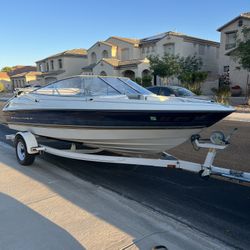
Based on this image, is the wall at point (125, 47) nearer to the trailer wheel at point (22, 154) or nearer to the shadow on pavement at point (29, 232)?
the trailer wheel at point (22, 154)

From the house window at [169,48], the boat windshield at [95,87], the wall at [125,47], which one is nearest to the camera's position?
the boat windshield at [95,87]

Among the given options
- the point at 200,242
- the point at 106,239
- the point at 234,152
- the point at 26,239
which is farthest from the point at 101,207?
the point at 234,152

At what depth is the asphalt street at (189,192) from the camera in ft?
11.9

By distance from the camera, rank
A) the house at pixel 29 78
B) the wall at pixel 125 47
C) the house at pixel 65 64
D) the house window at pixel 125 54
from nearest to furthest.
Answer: the wall at pixel 125 47
the house window at pixel 125 54
the house at pixel 65 64
the house at pixel 29 78

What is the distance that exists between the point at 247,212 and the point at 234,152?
10.6 feet

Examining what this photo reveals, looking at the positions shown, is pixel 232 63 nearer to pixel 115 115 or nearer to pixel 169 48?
pixel 169 48

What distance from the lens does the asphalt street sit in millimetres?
3635

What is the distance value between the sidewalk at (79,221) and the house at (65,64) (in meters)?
48.7

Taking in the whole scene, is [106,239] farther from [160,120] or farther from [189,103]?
[189,103]

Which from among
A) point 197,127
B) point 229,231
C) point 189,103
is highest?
point 189,103

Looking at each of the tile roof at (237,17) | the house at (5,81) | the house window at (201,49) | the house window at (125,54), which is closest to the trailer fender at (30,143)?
the tile roof at (237,17)

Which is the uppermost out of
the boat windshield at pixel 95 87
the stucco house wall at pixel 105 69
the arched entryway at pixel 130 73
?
the stucco house wall at pixel 105 69

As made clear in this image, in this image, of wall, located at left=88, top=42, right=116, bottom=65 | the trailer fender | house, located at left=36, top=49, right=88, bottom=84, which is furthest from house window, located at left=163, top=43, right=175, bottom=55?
the trailer fender

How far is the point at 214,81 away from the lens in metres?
34.7
